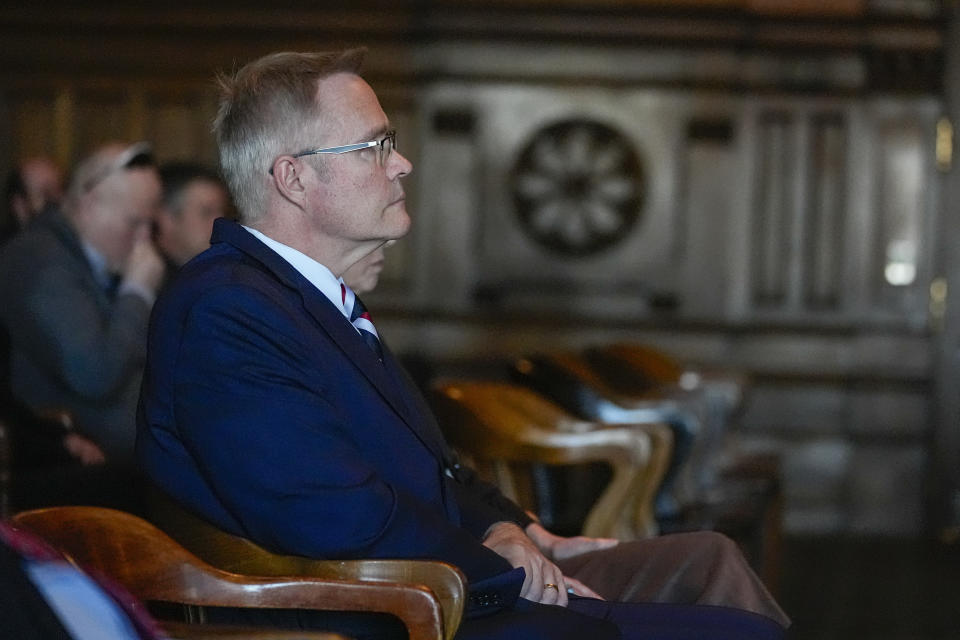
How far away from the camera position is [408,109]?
24.2 ft

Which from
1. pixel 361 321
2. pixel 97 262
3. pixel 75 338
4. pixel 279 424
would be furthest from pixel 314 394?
pixel 97 262

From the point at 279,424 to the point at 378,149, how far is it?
1.85 ft

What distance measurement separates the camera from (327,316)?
233 centimetres

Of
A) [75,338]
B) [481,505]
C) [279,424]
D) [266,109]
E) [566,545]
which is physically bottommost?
[566,545]

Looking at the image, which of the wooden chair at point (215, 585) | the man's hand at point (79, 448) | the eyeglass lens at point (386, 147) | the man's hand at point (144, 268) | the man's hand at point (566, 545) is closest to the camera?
the wooden chair at point (215, 585)

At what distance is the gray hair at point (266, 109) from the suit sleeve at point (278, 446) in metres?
0.30

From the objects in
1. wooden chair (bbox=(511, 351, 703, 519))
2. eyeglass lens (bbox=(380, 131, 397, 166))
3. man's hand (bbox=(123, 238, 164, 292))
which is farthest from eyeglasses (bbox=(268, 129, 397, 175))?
wooden chair (bbox=(511, 351, 703, 519))

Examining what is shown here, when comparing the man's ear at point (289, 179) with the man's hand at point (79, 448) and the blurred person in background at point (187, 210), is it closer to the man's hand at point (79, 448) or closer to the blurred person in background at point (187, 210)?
the man's hand at point (79, 448)

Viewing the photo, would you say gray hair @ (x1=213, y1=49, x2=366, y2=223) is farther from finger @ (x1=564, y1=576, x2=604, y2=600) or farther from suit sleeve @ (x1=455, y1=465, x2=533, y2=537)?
finger @ (x1=564, y1=576, x2=604, y2=600)

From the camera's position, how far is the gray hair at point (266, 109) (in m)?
2.35

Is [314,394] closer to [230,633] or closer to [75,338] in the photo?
[230,633]

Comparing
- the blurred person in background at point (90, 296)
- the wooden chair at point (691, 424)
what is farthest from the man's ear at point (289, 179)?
the wooden chair at point (691, 424)

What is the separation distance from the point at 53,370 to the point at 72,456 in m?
0.43

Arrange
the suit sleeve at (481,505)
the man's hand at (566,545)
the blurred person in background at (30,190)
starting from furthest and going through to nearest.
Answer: the blurred person in background at (30,190), the man's hand at (566,545), the suit sleeve at (481,505)
